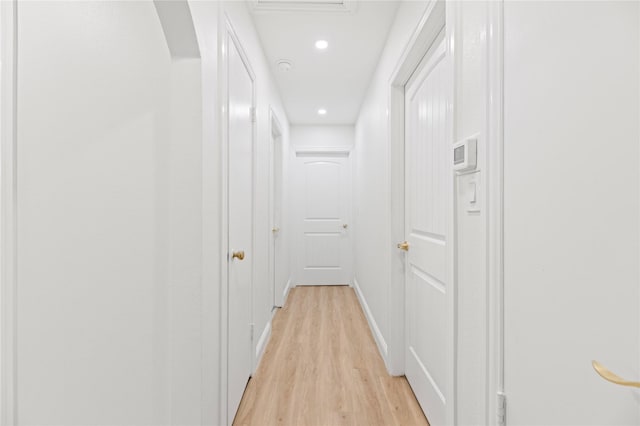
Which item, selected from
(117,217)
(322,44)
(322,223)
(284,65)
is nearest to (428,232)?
(117,217)

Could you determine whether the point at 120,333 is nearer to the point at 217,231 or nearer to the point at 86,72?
the point at 217,231

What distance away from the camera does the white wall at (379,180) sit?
1944mm

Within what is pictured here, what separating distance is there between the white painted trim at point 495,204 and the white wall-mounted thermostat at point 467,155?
0.25 feet

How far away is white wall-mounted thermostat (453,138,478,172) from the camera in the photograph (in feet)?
3.32

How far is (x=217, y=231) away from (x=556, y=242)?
1.20 meters

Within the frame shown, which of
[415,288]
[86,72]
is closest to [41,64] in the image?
[86,72]

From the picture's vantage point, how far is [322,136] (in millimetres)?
4527

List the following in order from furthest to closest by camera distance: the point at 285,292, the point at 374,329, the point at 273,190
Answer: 1. the point at 285,292
2. the point at 273,190
3. the point at 374,329

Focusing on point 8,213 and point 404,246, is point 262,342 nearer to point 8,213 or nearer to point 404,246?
point 404,246

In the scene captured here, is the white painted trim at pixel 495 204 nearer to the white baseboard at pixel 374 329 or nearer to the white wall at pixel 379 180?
the white wall at pixel 379 180

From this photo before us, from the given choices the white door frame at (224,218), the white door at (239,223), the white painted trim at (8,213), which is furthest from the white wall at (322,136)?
the white painted trim at (8,213)

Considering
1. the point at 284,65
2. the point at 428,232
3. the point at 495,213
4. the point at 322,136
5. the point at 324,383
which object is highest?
the point at 284,65

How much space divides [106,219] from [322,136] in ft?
12.8

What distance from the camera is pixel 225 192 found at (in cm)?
146
